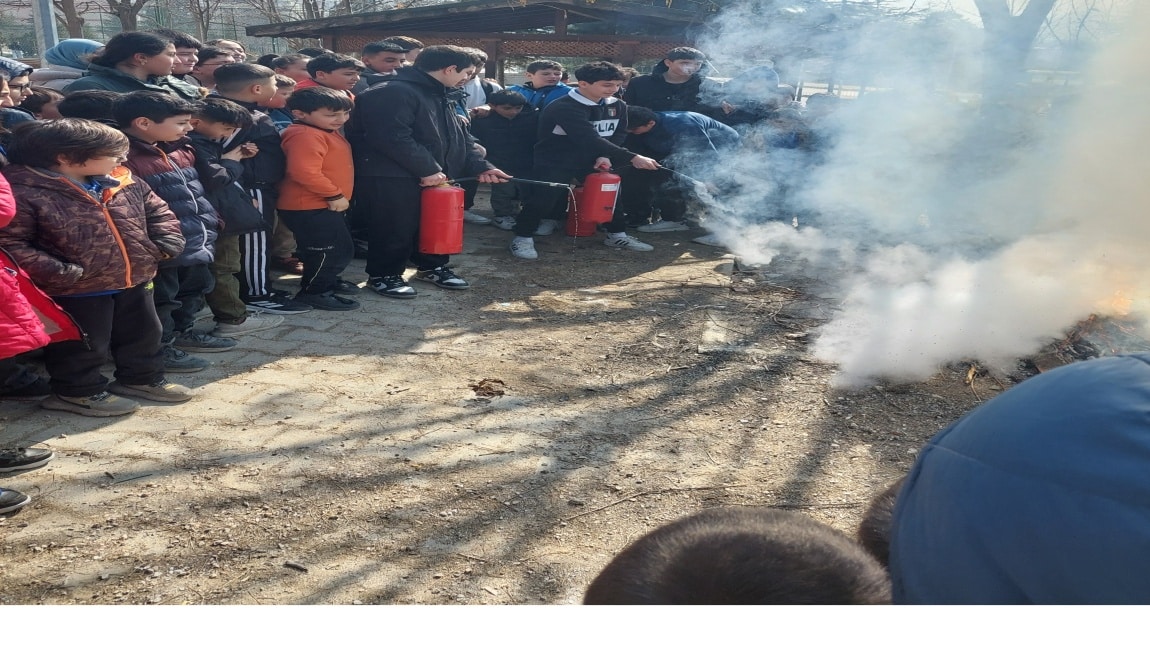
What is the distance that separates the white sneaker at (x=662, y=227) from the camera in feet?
28.1

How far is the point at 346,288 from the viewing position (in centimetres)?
590

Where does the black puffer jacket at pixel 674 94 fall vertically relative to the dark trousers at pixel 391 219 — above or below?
above

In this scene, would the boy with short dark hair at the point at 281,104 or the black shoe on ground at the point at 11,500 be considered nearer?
the black shoe on ground at the point at 11,500

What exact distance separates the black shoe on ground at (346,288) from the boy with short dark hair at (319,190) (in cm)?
3

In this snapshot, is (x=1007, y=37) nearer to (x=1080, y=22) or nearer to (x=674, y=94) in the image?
(x=1080, y=22)

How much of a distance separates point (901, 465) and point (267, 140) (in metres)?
4.10

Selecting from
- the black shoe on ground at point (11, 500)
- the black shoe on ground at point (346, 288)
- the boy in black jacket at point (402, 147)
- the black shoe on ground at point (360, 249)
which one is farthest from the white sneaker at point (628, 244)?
the black shoe on ground at point (11, 500)

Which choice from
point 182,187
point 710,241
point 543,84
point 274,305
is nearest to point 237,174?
point 182,187

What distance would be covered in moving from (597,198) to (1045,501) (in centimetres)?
645

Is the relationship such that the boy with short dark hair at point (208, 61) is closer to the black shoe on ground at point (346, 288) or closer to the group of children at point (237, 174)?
the group of children at point (237, 174)

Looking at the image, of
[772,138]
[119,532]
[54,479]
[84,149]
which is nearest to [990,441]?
[119,532]

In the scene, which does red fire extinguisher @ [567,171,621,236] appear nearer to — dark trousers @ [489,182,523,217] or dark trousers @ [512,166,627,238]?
dark trousers @ [512,166,627,238]

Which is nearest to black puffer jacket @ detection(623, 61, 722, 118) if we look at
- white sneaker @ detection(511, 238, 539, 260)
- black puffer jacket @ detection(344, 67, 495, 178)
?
white sneaker @ detection(511, 238, 539, 260)

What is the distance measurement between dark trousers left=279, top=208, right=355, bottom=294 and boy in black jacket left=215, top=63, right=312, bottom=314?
19 cm
